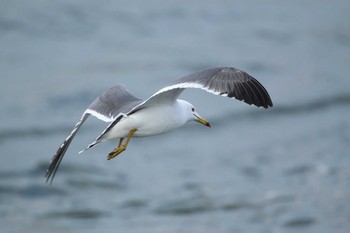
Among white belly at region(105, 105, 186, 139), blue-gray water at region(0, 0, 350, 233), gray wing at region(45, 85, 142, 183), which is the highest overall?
blue-gray water at region(0, 0, 350, 233)

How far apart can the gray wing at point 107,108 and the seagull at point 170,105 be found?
0.04ft

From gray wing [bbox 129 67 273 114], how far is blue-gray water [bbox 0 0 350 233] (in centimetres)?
909

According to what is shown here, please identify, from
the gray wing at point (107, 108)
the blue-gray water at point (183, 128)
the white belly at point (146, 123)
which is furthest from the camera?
the blue-gray water at point (183, 128)

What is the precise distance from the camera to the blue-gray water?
19.6 meters

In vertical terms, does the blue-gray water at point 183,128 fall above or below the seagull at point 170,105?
above

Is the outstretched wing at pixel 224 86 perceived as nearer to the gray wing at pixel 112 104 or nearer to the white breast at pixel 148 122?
the white breast at pixel 148 122

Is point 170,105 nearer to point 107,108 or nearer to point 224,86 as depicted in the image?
point 224,86

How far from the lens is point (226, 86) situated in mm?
9172

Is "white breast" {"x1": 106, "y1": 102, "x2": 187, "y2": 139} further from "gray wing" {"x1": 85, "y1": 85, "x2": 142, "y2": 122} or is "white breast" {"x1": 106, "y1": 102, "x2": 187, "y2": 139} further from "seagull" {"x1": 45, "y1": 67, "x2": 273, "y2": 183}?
"gray wing" {"x1": 85, "y1": 85, "x2": 142, "y2": 122}

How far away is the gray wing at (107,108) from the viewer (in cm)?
999

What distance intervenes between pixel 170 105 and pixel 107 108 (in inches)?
37.5

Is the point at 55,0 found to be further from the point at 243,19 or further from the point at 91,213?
the point at 91,213

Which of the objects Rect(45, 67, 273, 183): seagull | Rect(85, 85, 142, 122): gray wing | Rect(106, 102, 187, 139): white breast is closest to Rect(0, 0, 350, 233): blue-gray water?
Rect(85, 85, 142, 122): gray wing

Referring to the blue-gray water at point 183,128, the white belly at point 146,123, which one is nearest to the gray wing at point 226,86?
the white belly at point 146,123
